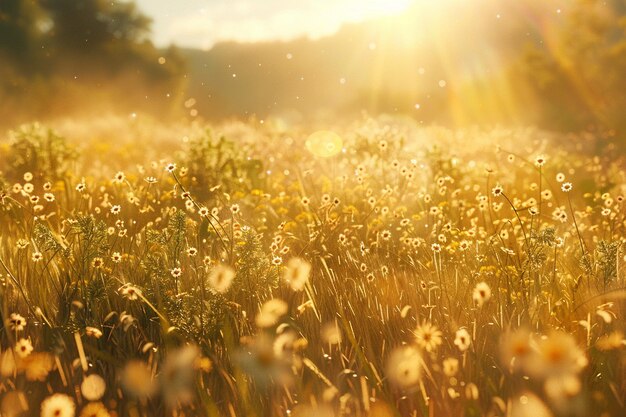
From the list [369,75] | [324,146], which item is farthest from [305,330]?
[369,75]

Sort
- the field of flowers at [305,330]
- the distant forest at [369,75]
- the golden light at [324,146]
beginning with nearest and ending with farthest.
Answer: the field of flowers at [305,330]
the golden light at [324,146]
the distant forest at [369,75]

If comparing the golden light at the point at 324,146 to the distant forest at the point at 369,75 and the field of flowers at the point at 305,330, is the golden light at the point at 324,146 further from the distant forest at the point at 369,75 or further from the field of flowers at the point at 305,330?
the distant forest at the point at 369,75

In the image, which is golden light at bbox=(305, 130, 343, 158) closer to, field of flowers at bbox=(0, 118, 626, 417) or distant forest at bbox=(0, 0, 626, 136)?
field of flowers at bbox=(0, 118, 626, 417)

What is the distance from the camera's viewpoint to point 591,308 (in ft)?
8.66

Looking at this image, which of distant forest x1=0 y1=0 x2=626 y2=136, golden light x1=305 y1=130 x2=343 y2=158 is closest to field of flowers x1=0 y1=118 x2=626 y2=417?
golden light x1=305 y1=130 x2=343 y2=158

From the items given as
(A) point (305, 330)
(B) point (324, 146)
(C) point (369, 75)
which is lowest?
(A) point (305, 330)

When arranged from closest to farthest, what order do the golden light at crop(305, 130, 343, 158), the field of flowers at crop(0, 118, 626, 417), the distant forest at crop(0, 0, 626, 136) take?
the field of flowers at crop(0, 118, 626, 417) → the golden light at crop(305, 130, 343, 158) → the distant forest at crop(0, 0, 626, 136)

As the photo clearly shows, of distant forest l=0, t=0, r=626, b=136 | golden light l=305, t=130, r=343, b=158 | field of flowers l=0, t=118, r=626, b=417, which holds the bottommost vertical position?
field of flowers l=0, t=118, r=626, b=417

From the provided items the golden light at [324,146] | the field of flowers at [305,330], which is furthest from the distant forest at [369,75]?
the field of flowers at [305,330]

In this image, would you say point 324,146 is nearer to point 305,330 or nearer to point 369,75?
point 305,330

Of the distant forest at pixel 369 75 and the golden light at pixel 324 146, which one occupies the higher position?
the distant forest at pixel 369 75

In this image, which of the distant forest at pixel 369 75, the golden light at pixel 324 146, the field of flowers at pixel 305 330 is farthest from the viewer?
the distant forest at pixel 369 75

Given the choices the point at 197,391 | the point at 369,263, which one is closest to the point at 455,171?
the point at 369,263

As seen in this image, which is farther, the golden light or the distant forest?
the distant forest
